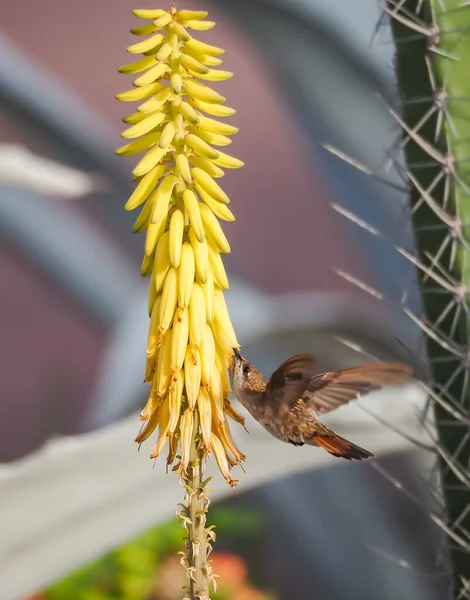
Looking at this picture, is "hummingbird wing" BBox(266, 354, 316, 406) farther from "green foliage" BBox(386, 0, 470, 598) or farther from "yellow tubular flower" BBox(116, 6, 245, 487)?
"green foliage" BBox(386, 0, 470, 598)

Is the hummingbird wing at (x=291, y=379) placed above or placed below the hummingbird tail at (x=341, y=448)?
above

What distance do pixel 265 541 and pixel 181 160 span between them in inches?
44.3

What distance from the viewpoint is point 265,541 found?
1498mm

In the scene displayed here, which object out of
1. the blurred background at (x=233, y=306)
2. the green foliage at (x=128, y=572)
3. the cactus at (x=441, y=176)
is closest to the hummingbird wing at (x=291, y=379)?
the cactus at (x=441, y=176)

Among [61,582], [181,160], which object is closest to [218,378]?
[181,160]

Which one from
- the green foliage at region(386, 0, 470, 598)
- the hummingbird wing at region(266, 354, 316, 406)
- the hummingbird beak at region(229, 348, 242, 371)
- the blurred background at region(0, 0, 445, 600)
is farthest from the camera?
Answer: the blurred background at region(0, 0, 445, 600)

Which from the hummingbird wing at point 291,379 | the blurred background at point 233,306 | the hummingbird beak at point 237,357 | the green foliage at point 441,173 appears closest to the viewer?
the hummingbird wing at point 291,379

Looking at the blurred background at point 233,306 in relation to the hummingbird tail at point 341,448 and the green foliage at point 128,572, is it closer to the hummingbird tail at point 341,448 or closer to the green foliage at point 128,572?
the green foliage at point 128,572

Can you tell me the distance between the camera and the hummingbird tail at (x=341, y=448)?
680mm

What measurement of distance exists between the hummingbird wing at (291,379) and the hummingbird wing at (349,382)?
0.01 meters

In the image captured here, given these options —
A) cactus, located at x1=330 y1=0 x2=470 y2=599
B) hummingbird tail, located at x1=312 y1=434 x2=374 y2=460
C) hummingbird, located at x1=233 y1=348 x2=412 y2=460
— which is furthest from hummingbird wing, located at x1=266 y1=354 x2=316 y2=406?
cactus, located at x1=330 y1=0 x2=470 y2=599

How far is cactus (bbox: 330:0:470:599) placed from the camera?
3.12 feet

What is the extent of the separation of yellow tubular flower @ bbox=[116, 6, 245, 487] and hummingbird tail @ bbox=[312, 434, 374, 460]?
11 cm

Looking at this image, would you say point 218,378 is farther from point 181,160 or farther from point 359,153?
point 359,153
